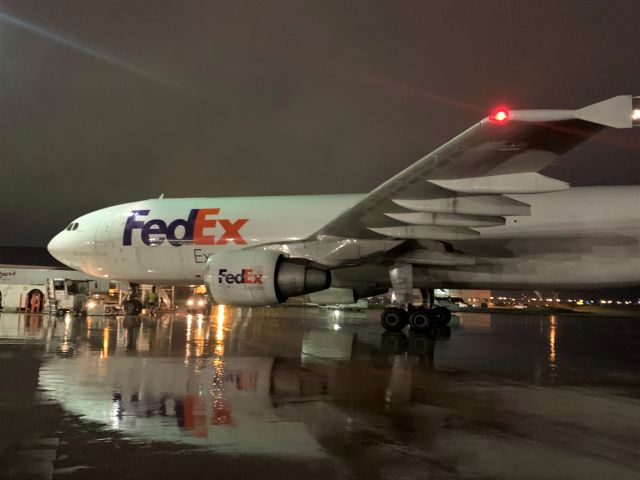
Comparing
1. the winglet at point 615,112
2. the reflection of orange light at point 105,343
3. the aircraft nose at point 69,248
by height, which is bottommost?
the reflection of orange light at point 105,343

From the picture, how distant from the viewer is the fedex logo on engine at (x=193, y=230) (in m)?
16.9

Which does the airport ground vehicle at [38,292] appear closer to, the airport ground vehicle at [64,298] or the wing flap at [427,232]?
the airport ground vehicle at [64,298]

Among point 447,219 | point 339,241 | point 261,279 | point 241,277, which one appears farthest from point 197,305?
point 447,219

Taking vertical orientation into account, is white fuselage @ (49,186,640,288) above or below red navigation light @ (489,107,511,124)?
below

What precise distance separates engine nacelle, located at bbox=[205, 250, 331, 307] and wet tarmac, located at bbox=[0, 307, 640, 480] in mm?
1648

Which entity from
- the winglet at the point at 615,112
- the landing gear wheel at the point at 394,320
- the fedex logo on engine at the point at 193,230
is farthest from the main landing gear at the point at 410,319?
the winglet at the point at 615,112

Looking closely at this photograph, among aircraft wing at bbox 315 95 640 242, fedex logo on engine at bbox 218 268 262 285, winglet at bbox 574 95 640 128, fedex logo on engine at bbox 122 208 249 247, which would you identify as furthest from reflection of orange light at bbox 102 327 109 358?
winglet at bbox 574 95 640 128

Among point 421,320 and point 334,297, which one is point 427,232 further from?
point 334,297

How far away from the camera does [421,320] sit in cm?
1537

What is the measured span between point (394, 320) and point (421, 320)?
2.83 ft

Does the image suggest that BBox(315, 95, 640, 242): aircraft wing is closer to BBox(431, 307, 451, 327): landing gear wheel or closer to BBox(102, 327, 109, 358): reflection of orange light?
BBox(102, 327, 109, 358): reflection of orange light

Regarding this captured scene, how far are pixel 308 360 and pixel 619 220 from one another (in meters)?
9.50

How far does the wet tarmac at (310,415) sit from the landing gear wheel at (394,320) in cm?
514

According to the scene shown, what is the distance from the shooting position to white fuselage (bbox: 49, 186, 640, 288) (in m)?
13.8
